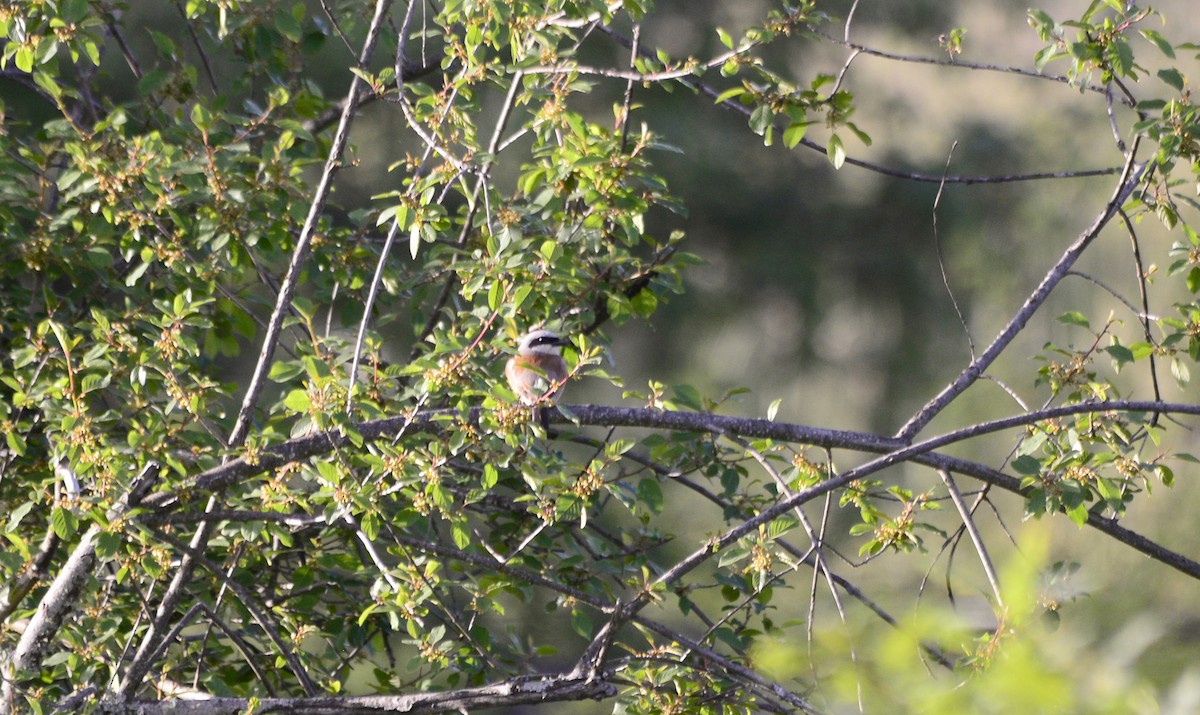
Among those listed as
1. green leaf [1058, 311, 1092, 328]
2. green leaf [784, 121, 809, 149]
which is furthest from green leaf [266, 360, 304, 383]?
green leaf [1058, 311, 1092, 328]

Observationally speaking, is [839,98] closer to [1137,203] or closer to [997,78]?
[1137,203]

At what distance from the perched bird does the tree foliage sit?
0.05 meters

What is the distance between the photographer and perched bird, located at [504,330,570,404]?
161cm

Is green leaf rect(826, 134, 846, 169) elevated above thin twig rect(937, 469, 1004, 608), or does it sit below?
above

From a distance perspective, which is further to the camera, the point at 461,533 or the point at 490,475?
the point at 461,533

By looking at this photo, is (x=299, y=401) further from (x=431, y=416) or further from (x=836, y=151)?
(x=836, y=151)

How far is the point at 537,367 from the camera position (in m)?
1.64

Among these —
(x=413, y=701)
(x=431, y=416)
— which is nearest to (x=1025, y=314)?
(x=431, y=416)

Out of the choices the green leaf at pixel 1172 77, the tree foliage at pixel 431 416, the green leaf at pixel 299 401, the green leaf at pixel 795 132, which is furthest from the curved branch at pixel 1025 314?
the green leaf at pixel 299 401

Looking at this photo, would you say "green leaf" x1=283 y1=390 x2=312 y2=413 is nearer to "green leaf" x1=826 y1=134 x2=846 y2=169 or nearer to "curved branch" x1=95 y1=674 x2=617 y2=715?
"curved branch" x1=95 y1=674 x2=617 y2=715

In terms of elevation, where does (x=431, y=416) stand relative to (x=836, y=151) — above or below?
below

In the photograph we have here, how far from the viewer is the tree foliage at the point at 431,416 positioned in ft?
5.39

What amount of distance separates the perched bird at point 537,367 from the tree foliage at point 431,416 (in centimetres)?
5

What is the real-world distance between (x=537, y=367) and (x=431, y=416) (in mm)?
186
